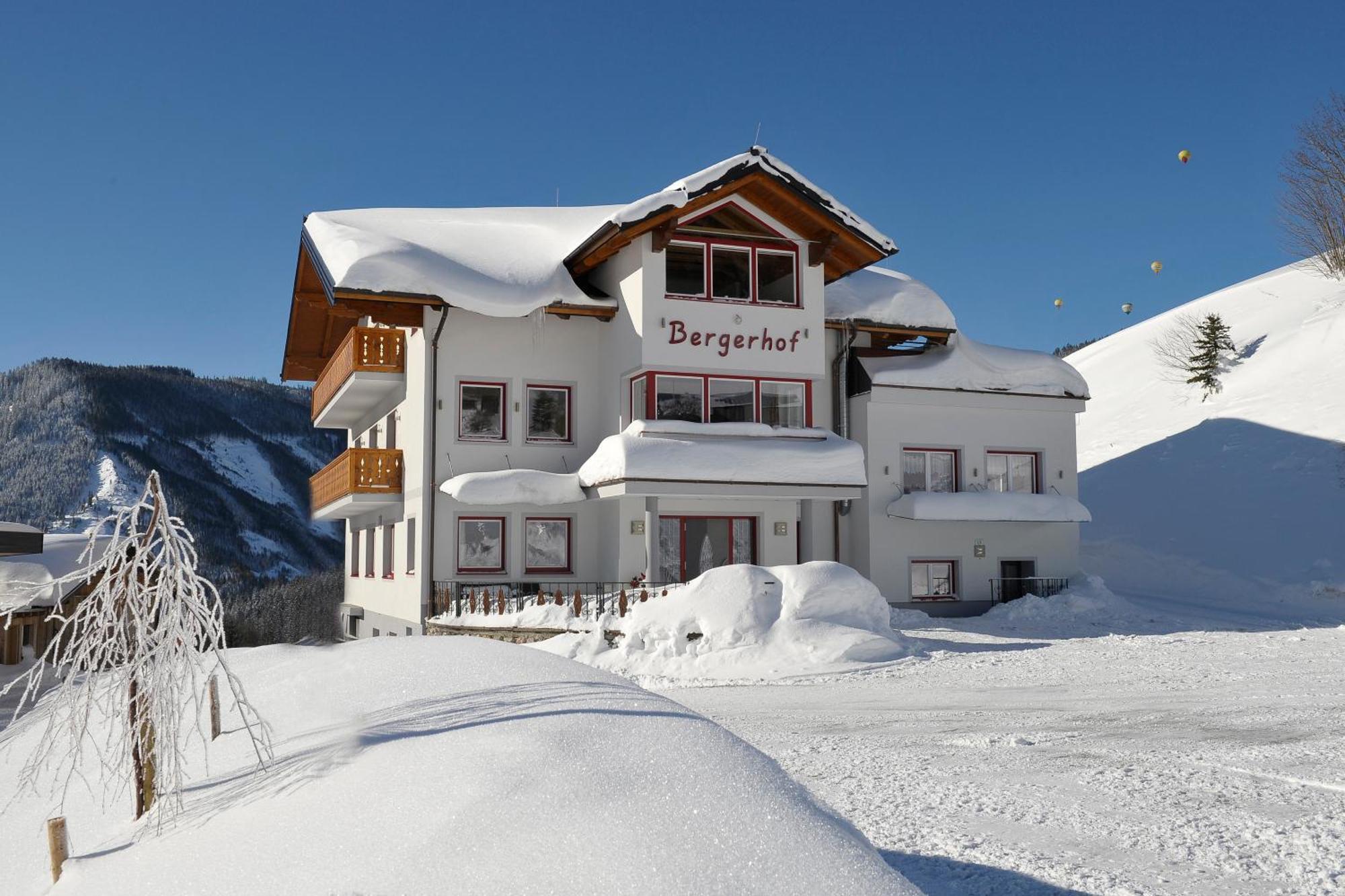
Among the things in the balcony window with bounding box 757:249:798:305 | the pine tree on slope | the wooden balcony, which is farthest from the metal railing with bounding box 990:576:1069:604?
the pine tree on slope

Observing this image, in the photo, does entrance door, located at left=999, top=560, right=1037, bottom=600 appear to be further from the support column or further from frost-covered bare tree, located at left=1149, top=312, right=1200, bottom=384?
frost-covered bare tree, located at left=1149, top=312, right=1200, bottom=384

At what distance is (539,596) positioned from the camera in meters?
21.1

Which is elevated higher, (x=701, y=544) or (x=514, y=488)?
(x=514, y=488)

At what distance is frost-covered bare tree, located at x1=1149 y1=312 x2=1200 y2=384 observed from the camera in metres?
54.4

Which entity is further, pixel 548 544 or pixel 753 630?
pixel 548 544

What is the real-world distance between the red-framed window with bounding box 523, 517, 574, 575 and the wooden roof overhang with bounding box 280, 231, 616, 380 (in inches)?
182

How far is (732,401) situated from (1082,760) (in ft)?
50.1

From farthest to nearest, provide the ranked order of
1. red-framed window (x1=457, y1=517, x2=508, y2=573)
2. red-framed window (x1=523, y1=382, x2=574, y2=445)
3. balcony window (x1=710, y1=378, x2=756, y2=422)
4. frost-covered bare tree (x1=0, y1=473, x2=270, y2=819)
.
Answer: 1. red-framed window (x1=523, y1=382, x2=574, y2=445)
2. balcony window (x1=710, y1=378, x2=756, y2=422)
3. red-framed window (x1=457, y1=517, x2=508, y2=573)
4. frost-covered bare tree (x1=0, y1=473, x2=270, y2=819)

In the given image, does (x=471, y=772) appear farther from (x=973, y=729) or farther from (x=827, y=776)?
(x=973, y=729)

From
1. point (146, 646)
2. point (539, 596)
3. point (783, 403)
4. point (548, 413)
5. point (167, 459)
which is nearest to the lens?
point (146, 646)

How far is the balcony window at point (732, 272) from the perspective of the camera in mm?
24750

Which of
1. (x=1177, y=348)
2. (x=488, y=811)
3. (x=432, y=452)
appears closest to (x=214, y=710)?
(x=488, y=811)

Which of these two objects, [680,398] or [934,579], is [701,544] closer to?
[680,398]

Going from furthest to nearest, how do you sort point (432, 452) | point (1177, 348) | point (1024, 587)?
point (1177, 348) → point (1024, 587) → point (432, 452)
